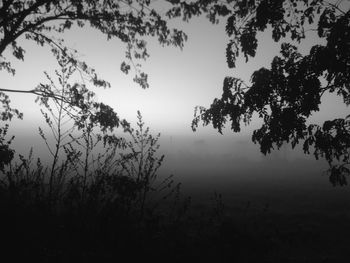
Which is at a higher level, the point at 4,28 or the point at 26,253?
the point at 4,28

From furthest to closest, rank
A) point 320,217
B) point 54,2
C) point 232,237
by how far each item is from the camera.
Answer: point 320,217, point 54,2, point 232,237

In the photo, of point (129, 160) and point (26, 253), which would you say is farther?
point (129, 160)

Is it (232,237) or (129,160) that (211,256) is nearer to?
(232,237)

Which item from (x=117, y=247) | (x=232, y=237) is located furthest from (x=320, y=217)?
(x=117, y=247)

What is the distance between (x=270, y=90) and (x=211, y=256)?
3.10 metres

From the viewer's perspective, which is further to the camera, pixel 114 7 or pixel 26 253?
pixel 114 7

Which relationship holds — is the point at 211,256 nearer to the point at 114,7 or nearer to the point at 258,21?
the point at 258,21

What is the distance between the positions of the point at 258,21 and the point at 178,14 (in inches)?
187

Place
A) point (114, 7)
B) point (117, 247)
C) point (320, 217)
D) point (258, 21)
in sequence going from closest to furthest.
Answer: point (258, 21)
point (117, 247)
point (114, 7)
point (320, 217)

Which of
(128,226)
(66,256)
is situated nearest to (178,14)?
(128,226)

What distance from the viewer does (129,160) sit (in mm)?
6219

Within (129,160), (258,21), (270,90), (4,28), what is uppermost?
(4,28)

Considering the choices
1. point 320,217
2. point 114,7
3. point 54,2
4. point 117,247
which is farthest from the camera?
point 320,217

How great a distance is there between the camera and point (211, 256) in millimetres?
5055
